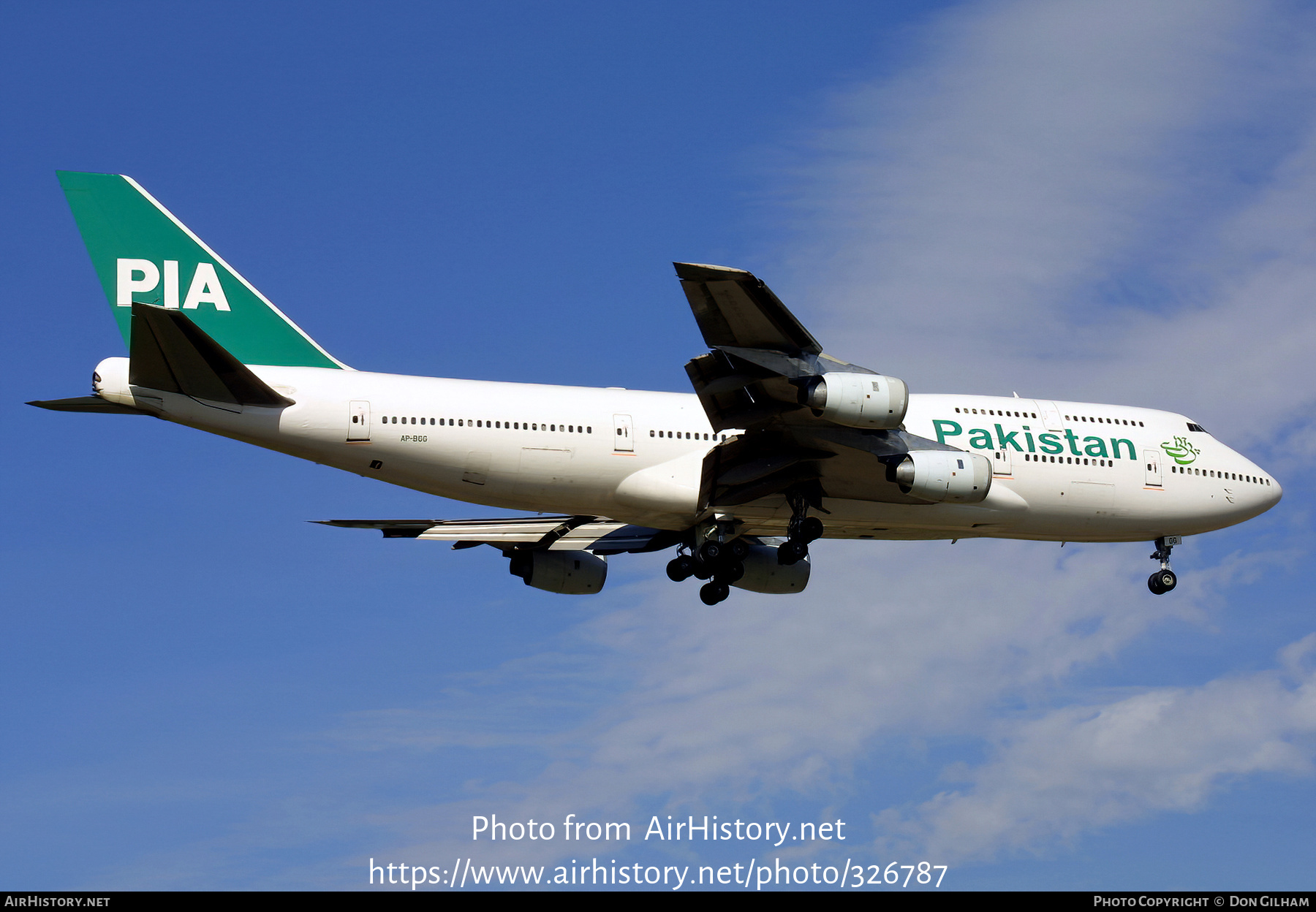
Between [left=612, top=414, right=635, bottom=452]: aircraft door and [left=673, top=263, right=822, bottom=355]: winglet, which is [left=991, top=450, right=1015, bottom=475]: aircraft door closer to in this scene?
[left=673, top=263, right=822, bottom=355]: winglet

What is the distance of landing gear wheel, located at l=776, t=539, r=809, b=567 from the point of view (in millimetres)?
27516

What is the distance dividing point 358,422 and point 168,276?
16.0 ft

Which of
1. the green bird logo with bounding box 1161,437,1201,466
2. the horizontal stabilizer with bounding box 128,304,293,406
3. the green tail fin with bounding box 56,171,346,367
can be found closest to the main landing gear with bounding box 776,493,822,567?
the green bird logo with bounding box 1161,437,1201,466

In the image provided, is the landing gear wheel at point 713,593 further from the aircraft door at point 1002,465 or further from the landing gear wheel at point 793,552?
the aircraft door at point 1002,465

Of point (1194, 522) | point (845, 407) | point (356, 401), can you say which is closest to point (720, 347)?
point (845, 407)

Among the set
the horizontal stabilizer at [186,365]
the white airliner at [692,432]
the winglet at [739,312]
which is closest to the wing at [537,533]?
the white airliner at [692,432]

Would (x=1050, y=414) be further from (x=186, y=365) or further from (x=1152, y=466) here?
(x=186, y=365)

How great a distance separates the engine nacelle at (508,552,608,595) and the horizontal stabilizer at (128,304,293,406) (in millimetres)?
8915

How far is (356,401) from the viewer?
2556 centimetres

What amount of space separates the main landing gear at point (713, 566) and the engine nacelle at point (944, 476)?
4.38m

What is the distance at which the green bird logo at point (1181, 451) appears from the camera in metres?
31.3

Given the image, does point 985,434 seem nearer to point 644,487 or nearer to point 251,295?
point 644,487

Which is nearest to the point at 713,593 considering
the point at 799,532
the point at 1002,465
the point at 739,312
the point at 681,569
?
the point at 681,569
